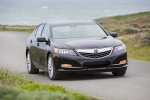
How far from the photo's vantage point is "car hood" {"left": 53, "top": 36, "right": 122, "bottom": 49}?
13.8 metres

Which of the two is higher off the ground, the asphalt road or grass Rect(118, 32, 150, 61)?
the asphalt road

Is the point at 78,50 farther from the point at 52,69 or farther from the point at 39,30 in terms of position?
the point at 39,30

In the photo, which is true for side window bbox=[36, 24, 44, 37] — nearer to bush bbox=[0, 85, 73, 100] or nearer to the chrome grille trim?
the chrome grille trim

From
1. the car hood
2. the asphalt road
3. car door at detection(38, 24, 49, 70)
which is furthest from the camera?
car door at detection(38, 24, 49, 70)

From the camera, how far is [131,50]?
90.2ft

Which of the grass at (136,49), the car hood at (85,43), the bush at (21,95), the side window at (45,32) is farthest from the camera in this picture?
the grass at (136,49)

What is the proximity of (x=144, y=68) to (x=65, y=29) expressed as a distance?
3636 mm

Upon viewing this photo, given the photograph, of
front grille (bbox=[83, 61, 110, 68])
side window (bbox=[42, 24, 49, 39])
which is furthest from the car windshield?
front grille (bbox=[83, 61, 110, 68])

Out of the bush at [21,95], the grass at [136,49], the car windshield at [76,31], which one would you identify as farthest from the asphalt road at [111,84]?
the grass at [136,49]

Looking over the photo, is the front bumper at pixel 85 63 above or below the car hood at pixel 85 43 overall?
below

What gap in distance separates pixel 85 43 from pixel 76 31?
3.80 feet

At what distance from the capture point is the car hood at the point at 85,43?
45.2 feet

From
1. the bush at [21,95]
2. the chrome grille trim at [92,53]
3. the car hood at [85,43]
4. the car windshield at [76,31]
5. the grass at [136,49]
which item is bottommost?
the grass at [136,49]

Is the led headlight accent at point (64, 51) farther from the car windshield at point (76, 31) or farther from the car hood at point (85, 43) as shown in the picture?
the car windshield at point (76, 31)
